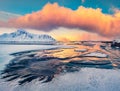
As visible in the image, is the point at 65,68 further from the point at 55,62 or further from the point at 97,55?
the point at 97,55

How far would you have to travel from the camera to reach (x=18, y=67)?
283 inches

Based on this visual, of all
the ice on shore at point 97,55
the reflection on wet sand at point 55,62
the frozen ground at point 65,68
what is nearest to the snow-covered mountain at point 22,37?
the frozen ground at point 65,68

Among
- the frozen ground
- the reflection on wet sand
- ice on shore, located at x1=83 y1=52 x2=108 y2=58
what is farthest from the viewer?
ice on shore, located at x1=83 y1=52 x2=108 y2=58

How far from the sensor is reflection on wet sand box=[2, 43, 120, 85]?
6.73m

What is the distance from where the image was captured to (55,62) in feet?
24.6

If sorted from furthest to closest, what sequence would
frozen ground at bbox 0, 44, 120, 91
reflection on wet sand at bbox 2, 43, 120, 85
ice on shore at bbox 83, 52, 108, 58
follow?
ice on shore at bbox 83, 52, 108, 58, reflection on wet sand at bbox 2, 43, 120, 85, frozen ground at bbox 0, 44, 120, 91

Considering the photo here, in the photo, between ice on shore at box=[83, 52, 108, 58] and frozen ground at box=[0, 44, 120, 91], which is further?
ice on shore at box=[83, 52, 108, 58]

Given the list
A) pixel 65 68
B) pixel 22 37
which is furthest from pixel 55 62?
pixel 22 37

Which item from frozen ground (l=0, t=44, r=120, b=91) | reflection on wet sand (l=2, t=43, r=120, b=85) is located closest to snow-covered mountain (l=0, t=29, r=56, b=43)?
frozen ground (l=0, t=44, r=120, b=91)

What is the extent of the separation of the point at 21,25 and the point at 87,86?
11.3 ft

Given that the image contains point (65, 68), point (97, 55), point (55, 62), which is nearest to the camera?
point (65, 68)

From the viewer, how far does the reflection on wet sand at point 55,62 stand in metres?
6.73

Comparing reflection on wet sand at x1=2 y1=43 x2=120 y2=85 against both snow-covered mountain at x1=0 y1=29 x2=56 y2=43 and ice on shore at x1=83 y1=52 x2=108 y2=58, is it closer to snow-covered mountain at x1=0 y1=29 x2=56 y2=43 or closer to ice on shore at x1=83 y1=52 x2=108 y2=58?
ice on shore at x1=83 y1=52 x2=108 y2=58

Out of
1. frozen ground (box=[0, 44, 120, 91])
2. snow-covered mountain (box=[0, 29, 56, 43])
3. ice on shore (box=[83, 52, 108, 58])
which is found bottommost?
frozen ground (box=[0, 44, 120, 91])
